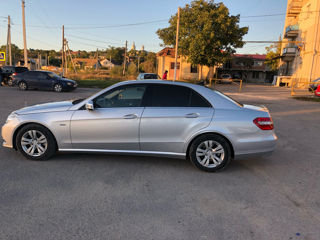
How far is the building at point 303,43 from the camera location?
31.8 metres

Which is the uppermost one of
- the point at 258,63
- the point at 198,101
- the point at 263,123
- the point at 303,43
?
the point at 303,43

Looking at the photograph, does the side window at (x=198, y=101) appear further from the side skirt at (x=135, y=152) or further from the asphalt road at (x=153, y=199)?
the asphalt road at (x=153, y=199)

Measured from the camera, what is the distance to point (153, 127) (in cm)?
438

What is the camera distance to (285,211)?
3.25 metres

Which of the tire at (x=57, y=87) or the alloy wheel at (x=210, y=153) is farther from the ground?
the tire at (x=57, y=87)

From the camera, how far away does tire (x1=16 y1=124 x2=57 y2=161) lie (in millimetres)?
4617

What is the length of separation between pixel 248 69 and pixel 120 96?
59.0 m

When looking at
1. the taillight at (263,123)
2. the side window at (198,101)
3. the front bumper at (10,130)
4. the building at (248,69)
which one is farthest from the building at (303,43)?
the front bumper at (10,130)

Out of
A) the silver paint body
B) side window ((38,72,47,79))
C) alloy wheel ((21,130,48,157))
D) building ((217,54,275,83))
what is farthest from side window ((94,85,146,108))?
building ((217,54,275,83))

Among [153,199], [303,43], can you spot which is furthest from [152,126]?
[303,43]

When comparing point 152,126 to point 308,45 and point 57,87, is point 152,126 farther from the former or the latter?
point 308,45

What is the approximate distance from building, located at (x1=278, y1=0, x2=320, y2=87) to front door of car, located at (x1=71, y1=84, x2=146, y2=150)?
30026 millimetres

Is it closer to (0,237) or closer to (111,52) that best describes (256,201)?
(0,237)

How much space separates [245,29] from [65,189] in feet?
116
